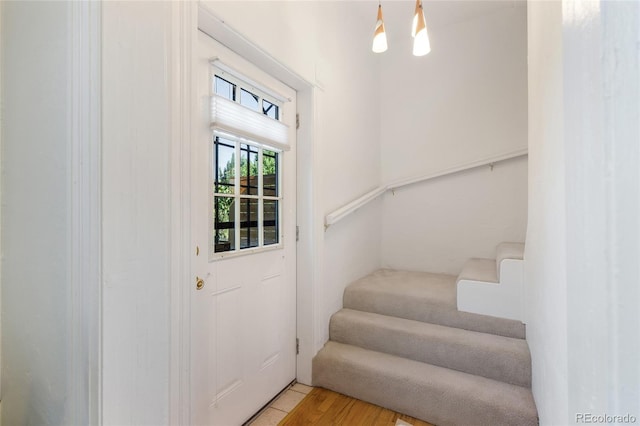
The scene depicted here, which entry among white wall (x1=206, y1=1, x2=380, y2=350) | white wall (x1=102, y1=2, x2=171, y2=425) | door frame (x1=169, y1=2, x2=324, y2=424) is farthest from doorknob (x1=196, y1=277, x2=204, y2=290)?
white wall (x1=206, y1=1, x2=380, y2=350)

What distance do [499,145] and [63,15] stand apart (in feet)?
9.84

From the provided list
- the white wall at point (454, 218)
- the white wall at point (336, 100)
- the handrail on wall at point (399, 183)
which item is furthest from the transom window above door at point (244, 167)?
the white wall at point (454, 218)

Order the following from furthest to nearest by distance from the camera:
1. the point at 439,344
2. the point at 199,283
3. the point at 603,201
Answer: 1. the point at 439,344
2. the point at 199,283
3. the point at 603,201

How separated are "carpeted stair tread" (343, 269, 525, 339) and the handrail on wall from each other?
25.2 inches

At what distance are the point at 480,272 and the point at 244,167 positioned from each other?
1.77 meters

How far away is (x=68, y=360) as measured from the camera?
26.0 inches

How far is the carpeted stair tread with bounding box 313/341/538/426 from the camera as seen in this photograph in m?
1.50

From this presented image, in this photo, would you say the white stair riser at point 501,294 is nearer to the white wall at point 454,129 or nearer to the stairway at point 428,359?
the stairway at point 428,359

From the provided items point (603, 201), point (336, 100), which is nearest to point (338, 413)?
point (603, 201)

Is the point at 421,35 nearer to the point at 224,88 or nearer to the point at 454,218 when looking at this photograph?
the point at 224,88

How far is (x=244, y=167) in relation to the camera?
5.30 ft

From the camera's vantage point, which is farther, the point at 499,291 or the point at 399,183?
the point at 399,183

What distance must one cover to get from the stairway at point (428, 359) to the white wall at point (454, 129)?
0.75 m

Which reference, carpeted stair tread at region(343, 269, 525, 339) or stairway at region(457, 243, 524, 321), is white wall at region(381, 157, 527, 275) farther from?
stairway at region(457, 243, 524, 321)
